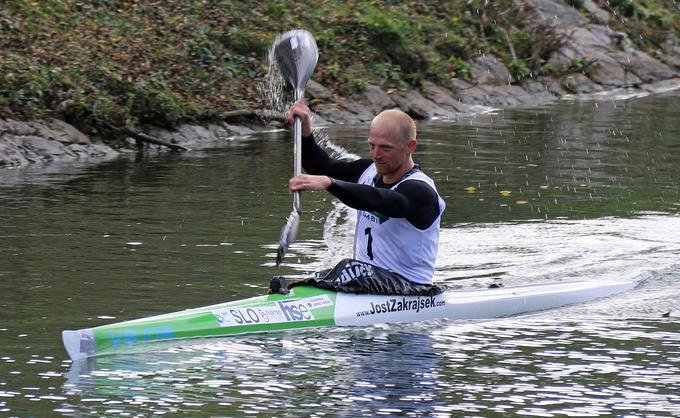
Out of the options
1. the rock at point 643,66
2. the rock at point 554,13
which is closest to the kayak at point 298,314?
the rock at point 643,66

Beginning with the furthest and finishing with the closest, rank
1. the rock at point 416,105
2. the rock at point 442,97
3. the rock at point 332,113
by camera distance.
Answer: the rock at point 442,97 → the rock at point 416,105 → the rock at point 332,113

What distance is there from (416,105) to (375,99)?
2.82 feet

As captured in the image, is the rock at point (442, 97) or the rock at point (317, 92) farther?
the rock at point (442, 97)

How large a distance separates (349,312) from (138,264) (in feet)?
9.44

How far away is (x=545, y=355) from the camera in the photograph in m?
8.51

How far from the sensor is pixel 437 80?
2603 cm

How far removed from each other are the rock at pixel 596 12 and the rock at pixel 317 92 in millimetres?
10514

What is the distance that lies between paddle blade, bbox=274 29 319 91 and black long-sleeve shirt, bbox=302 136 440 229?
50.4 inches

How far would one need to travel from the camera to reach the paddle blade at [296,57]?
10570 mm

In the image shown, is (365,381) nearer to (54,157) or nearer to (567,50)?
(54,157)

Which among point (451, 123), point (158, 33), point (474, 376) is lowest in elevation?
point (474, 376)

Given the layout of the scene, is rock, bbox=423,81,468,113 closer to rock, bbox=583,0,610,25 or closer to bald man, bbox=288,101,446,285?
rock, bbox=583,0,610,25

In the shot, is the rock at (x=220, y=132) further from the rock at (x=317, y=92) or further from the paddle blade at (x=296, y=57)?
the paddle blade at (x=296, y=57)

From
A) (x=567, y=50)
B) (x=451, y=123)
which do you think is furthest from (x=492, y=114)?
(x=567, y=50)
